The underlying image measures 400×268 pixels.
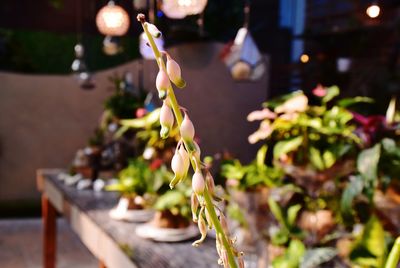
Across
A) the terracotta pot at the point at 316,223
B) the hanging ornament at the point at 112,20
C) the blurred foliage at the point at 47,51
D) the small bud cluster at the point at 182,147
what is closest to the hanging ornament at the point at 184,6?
the terracotta pot at the point at 316,223

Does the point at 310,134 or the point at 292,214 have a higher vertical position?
the point at 310,134

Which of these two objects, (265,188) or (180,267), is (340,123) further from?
(180,267)

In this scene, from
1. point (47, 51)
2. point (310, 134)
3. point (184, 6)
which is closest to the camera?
point (310, 134)

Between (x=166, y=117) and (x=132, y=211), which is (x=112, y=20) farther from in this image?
(x=166, y=117)

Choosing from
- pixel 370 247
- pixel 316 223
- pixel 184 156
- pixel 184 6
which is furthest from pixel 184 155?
pixel 184 6

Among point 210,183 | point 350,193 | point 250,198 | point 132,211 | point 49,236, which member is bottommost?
point 49,236

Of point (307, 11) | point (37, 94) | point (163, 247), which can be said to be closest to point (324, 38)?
point (307, 11)

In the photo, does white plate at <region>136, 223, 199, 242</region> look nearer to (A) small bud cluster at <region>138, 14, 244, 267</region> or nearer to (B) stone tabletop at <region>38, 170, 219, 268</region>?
(B) stone tabletop at <region>38, 170, 219, 268</region>
